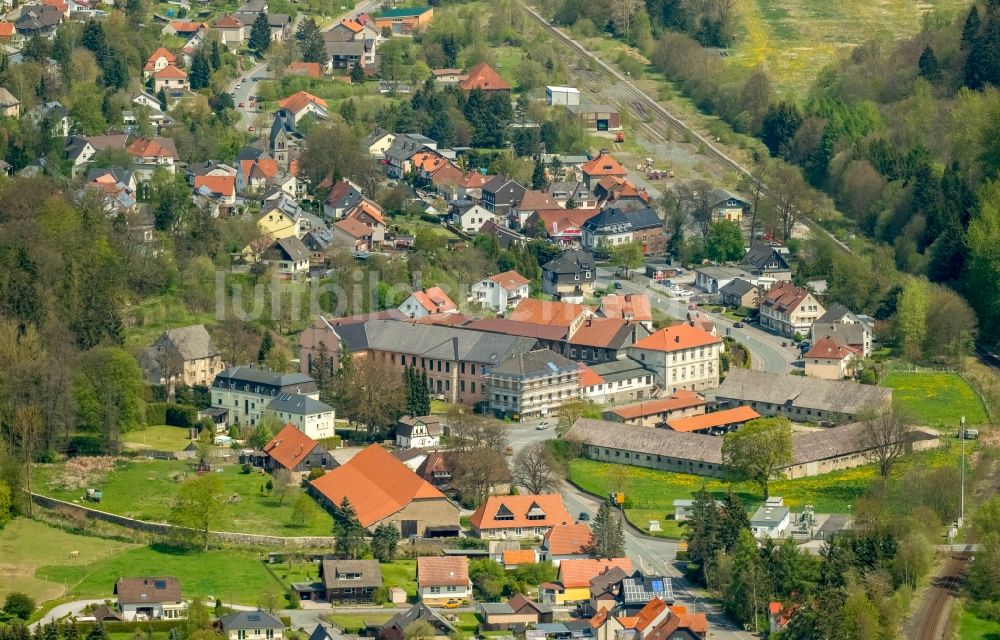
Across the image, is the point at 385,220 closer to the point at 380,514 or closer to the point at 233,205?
the point at 233,205

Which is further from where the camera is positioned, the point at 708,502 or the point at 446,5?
the point at 446,5

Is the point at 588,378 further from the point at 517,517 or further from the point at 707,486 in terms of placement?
the point at 517,517

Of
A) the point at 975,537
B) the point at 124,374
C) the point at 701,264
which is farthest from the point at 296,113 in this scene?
the point at 975,537

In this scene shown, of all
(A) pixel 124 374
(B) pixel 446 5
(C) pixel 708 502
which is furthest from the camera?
(B) pixel 446 5

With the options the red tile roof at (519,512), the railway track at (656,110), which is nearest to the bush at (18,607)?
the red tile roof at (519,512)

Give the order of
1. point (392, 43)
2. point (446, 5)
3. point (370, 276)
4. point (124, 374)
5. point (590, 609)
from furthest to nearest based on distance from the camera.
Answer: point (446, 5) < point (392, 43) < point (370, 276) < point (124, 374) < point (590, 609)

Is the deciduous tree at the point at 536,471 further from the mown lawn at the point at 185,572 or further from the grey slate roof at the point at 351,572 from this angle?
the mown lawn at the point at 185,572
